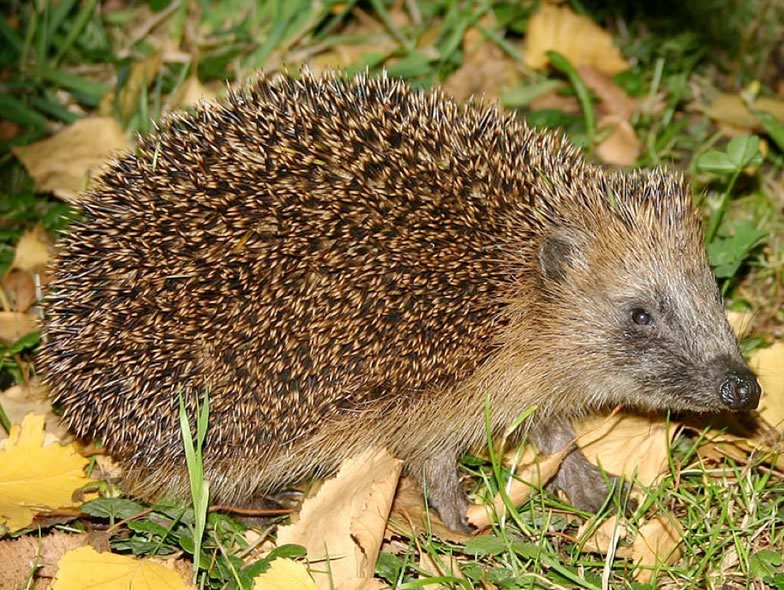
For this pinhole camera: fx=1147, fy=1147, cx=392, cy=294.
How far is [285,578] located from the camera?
3.92 meters

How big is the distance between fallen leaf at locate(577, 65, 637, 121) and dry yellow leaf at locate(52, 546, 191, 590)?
3.51 m

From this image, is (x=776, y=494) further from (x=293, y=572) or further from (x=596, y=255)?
(x=293, y=572)

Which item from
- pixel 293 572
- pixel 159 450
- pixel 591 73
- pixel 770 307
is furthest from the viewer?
pixel 591 73

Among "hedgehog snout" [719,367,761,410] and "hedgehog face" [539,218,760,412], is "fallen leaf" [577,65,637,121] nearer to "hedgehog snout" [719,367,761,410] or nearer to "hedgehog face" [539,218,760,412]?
"hedgehog face" [539,218,760,412]

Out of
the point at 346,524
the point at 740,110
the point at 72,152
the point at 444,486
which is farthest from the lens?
the point at 740,110

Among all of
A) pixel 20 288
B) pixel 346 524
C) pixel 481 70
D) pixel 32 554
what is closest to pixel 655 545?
pixel 346 524

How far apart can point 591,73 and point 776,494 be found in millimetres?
2776

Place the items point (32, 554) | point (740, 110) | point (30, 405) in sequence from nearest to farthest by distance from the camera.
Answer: point (32, 554)
point (30, 405)
point (740, 110)

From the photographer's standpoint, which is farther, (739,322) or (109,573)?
(739,322)

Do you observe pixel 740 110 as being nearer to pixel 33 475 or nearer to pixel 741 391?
pixel 741 391

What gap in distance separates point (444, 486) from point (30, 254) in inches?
89.1

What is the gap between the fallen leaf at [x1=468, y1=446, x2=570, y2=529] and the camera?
434 cm

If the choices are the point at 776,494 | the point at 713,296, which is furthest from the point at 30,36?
the point at 776,494

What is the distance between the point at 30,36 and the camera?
643cm
